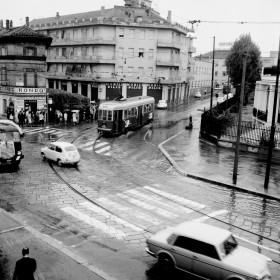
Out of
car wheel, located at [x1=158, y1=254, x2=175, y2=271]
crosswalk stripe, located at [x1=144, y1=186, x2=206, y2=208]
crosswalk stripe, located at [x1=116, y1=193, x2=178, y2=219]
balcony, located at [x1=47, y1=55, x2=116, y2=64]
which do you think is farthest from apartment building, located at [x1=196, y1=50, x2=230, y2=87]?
car wheel, located at [x1=158, y1=254, x2=175, y2=271]

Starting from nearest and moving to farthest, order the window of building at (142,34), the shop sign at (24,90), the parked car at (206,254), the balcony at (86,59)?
the parked car at (206,254)
the shop sign at (24,90)
the balcony at (86,59)
the window of building at (142,34)

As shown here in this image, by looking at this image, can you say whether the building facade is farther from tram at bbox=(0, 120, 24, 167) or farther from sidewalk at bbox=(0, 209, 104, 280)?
sidewalk at bbox=(0, 209, 104, 280)

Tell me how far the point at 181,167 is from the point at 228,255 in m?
13.9

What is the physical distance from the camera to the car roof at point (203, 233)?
399 inches

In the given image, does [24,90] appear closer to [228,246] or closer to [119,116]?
[119,116]

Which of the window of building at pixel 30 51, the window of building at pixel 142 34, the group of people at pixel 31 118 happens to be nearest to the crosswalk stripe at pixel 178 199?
the group of people at pixel 31 118

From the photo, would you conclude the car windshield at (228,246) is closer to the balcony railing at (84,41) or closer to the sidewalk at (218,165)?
the sidewalk at (218,165)

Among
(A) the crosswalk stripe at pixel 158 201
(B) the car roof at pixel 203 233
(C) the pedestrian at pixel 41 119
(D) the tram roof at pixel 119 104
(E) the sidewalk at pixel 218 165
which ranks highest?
(D) the tram roof at pixel 119 104

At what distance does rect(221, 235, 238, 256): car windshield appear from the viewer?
32.7 ft

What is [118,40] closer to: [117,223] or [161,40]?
[161,40]

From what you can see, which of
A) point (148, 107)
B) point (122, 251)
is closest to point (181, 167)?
point (122, 251)

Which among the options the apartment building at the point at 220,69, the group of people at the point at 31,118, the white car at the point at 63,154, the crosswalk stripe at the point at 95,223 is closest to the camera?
the crosswalk stripe at the point at 95,223

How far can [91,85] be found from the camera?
66.8 m

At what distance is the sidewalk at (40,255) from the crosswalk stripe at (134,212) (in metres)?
3.78
